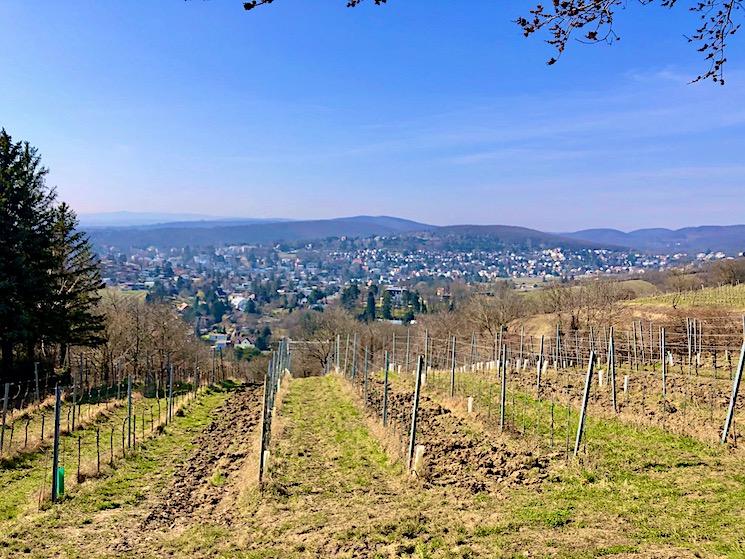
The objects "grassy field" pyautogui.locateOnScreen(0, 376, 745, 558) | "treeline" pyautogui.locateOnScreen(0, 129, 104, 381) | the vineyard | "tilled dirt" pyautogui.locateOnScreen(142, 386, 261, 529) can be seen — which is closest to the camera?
"grassy field" pyautogui.locateOnScreen(0, 376, 745, 558)

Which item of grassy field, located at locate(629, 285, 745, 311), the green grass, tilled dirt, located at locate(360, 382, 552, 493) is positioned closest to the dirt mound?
tilled dirt, located at locate(360, 382, 552, 493)

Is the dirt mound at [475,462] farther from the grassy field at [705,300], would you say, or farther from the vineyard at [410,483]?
the grassy field at [705,300]

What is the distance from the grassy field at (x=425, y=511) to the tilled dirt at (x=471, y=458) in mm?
161

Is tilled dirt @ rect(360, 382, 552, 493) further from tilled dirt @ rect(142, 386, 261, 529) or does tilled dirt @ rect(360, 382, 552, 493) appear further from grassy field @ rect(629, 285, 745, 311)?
grassy field @ rect(629, 285, 745, 311)

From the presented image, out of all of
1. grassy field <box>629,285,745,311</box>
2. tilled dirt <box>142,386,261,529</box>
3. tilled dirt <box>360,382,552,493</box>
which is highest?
grassy field <box>629,285,745,311</box>

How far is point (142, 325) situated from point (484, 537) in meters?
39.4

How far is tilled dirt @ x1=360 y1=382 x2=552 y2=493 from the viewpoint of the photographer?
9555 millimetres

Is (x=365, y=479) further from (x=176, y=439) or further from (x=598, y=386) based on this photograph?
(x=598, y=386)

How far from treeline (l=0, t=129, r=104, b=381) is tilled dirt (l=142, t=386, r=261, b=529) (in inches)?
458

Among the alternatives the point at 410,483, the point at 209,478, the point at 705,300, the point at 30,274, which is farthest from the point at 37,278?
the point at 705,300

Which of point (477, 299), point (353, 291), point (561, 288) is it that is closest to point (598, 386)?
point (561, 288)

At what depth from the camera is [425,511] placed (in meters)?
8.20

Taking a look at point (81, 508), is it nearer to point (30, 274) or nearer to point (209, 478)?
point (209, 478)

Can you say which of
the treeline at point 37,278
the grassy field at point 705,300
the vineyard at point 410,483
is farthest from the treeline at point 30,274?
the grassy field at point 705,300
